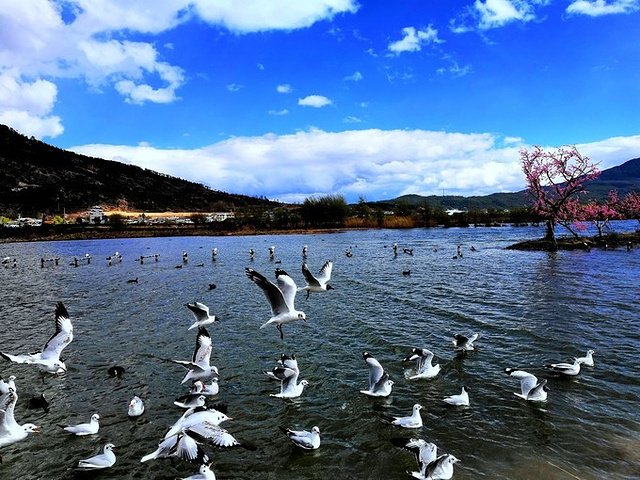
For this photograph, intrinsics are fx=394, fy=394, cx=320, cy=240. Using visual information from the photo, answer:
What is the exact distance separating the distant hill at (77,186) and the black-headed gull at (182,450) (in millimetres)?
132946

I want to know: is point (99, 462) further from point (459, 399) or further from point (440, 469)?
point (459, 399)

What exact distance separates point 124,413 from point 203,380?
2179mm

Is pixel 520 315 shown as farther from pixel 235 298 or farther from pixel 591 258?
pixel 591 258

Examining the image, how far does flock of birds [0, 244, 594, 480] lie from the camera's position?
21.4 feet

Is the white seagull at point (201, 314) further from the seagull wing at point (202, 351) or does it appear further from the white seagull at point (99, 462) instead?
the white seagull at point (99, 462)

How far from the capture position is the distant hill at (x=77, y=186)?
118188mm

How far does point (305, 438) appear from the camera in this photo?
287 inches

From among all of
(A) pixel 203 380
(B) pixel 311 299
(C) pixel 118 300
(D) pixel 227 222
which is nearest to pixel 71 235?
(D) pixel 227 222

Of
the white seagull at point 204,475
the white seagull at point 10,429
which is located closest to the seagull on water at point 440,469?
the white seagull at point 204,475

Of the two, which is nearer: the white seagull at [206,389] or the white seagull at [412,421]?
the white seagull at [412,421]

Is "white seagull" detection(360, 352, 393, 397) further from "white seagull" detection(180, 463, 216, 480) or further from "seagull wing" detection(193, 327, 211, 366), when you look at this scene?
"white seagull" detection(180, 463, 216, 480)

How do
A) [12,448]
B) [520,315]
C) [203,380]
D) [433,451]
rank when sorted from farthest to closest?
[520,315] < [203,380] < [12,448] < [433,451]

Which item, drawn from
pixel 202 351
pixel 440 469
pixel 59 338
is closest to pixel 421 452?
pixel 440 469

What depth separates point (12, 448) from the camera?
7.62 m
